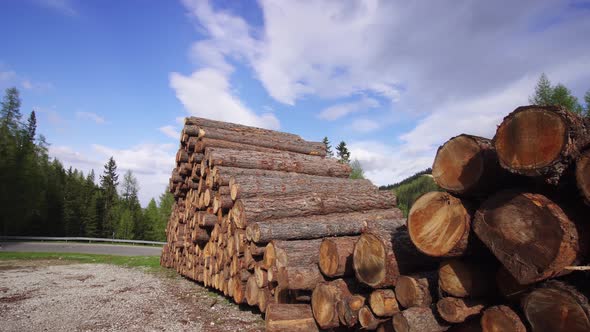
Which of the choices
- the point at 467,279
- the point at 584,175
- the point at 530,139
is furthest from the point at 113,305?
the point at 584,175

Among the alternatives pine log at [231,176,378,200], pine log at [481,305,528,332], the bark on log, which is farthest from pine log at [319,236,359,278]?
the bark on log

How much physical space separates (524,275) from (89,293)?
9.22 m

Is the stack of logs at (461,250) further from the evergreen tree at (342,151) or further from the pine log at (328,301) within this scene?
the evergreen tree at (342,151)

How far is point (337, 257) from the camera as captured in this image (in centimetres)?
461

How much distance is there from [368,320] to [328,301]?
71 centimetres

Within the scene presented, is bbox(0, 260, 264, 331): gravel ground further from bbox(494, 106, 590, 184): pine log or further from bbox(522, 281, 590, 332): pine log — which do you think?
bbox(494, 106, 590, 184): pine log

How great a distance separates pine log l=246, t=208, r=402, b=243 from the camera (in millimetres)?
6434

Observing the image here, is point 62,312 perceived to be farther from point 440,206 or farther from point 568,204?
point 568,204

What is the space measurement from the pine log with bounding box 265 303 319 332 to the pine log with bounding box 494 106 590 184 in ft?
10.9

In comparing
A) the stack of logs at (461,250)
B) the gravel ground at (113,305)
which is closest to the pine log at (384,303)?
the stack of logs at (461,250)

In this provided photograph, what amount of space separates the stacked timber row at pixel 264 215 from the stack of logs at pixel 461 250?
36 mm

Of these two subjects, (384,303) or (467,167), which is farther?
(384,303)

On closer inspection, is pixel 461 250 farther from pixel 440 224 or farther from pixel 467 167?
pixel 467 167

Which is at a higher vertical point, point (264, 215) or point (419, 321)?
point (264, 215)
